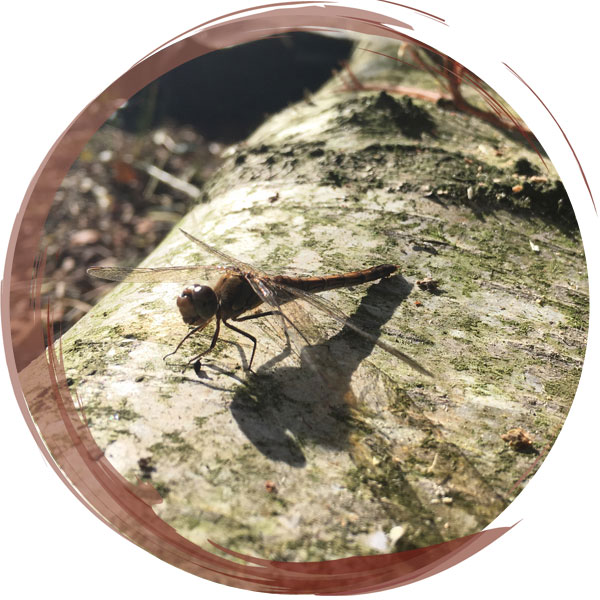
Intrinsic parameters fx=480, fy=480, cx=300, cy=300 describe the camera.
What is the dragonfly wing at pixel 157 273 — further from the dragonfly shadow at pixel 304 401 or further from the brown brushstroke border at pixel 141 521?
the dragonfly shadow at pixel 304 401

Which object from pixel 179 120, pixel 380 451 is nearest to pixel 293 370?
pixel 380 451

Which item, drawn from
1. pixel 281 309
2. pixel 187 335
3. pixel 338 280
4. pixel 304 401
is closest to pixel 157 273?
pixel 187 335

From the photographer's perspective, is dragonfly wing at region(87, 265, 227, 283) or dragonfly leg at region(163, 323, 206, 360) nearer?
dragonfly leg at region(163, 323, 206, 360)

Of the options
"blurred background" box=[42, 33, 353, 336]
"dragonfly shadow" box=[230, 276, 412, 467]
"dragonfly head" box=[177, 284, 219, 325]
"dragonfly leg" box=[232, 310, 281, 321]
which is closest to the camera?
"dragonfly shadow" box=[230, 276, 412, 467]

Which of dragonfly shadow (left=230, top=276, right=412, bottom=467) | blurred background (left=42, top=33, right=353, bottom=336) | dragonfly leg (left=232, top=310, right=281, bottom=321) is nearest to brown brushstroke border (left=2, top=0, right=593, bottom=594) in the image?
dragonfly shadow (left=230, top=276, right=412, bottom=467)

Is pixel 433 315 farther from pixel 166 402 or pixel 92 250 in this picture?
pixel 92 250

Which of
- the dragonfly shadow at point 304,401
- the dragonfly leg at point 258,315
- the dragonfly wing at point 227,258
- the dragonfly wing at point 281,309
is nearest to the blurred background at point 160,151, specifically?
the dragonfly wing at point 227,258

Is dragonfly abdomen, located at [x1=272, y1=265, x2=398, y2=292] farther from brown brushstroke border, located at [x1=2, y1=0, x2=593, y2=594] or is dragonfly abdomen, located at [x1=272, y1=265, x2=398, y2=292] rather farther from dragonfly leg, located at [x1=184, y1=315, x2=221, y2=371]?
brown brushstroke border, located at [x1=2, y1=0, x2=593, y2=594]
